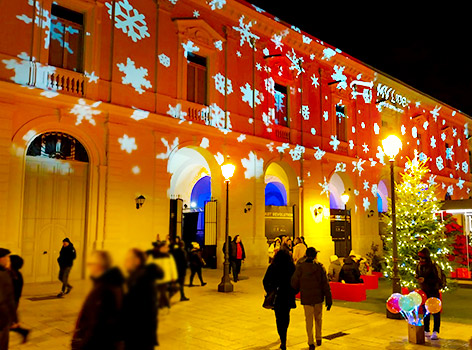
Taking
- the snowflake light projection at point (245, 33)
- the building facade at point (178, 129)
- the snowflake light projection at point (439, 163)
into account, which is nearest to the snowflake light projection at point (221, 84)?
the building facade at point (178, 129)

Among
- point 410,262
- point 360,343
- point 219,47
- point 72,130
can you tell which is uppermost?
point 219,47

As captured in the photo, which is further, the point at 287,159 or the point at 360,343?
the point at 287,159

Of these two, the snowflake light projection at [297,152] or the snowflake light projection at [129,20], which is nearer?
the snowflake light projection at [129,20]

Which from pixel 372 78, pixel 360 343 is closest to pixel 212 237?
pixel 360 343

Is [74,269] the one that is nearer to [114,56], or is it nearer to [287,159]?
[114,56]

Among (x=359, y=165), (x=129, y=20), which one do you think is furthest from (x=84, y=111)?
(x=359, y=165)

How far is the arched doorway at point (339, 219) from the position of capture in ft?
81.0

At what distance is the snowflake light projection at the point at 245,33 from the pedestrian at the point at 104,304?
1977 centimetres

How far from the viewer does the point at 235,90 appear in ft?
67.3

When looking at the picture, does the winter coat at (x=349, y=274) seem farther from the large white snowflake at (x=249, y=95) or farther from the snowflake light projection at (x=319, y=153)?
the snowflake light projection at (x=319, y=153)

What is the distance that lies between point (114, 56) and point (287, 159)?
9.92m

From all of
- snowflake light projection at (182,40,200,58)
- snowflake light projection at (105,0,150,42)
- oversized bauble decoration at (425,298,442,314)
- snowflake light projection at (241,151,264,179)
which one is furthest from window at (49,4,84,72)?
oversized bauble decoration at (425,298,442,314)

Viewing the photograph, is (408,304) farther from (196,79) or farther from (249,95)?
(249,95)

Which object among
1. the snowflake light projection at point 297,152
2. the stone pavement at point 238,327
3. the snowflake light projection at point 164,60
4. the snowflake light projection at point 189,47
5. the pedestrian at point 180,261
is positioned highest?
the snowflake light projection at point 189,47
